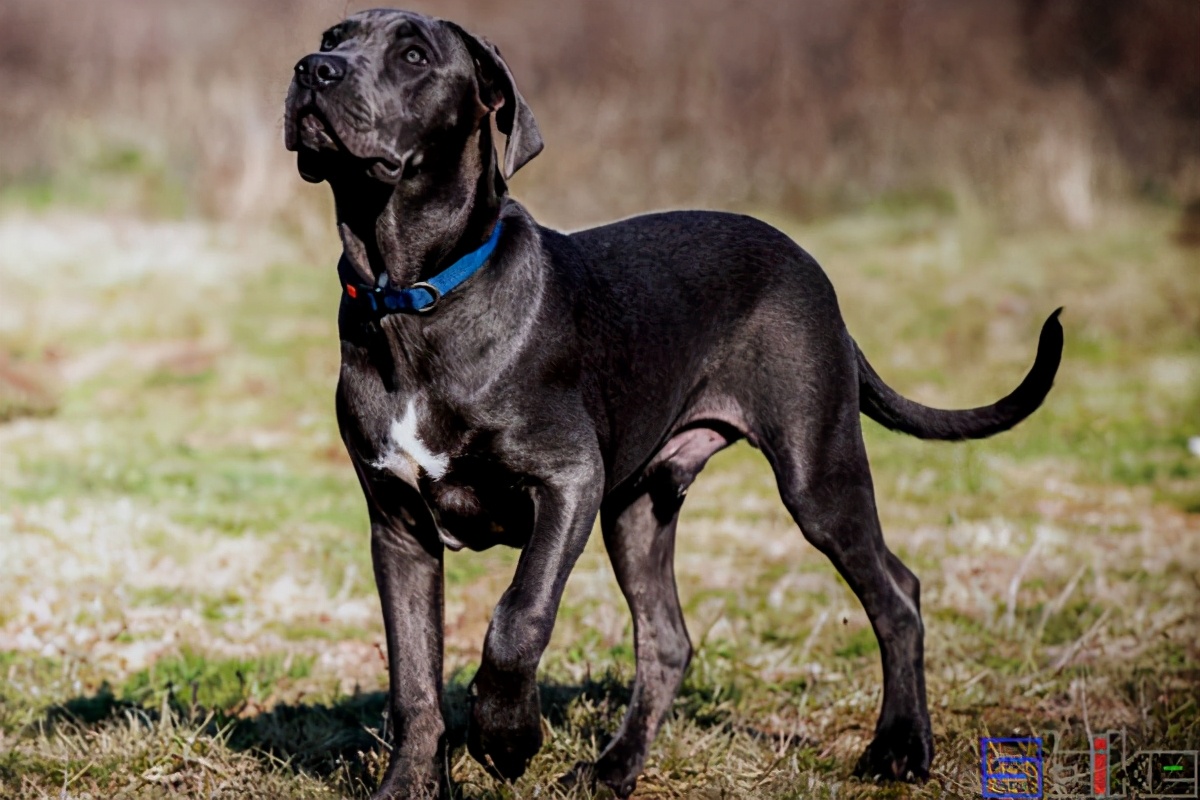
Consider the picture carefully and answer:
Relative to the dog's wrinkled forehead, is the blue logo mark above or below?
below

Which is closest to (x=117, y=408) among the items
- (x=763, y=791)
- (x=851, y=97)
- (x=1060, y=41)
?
(x=763, y=791)

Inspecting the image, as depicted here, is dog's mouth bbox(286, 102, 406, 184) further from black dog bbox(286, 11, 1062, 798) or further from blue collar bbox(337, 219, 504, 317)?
blue collar bbox(337, 219, 504, 317)

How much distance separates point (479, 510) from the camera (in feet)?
12.5

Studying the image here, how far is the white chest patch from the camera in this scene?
12.1 feet

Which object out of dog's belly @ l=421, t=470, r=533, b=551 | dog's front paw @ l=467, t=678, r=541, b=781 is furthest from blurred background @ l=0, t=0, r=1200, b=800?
dog's belly @ l=421, t=470, r=533, b=551

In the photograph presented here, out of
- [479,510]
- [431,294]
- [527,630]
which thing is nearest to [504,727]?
[527,630]

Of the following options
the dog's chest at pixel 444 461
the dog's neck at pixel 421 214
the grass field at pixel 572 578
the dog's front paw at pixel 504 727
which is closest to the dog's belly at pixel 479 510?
the dog's chest at pixel 444 461

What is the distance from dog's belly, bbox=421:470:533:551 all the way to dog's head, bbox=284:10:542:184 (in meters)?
0.77

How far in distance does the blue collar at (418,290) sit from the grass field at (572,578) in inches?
51.6

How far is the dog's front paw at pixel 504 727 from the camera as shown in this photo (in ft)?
11.8

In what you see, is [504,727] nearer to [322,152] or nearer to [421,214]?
[421,214]

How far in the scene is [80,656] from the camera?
5.56m

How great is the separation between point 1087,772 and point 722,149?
12.0 metres

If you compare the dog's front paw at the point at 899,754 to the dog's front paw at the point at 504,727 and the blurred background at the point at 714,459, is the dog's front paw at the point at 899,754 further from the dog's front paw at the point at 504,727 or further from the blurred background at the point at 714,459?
the dog's front paw at the point at 504,727
